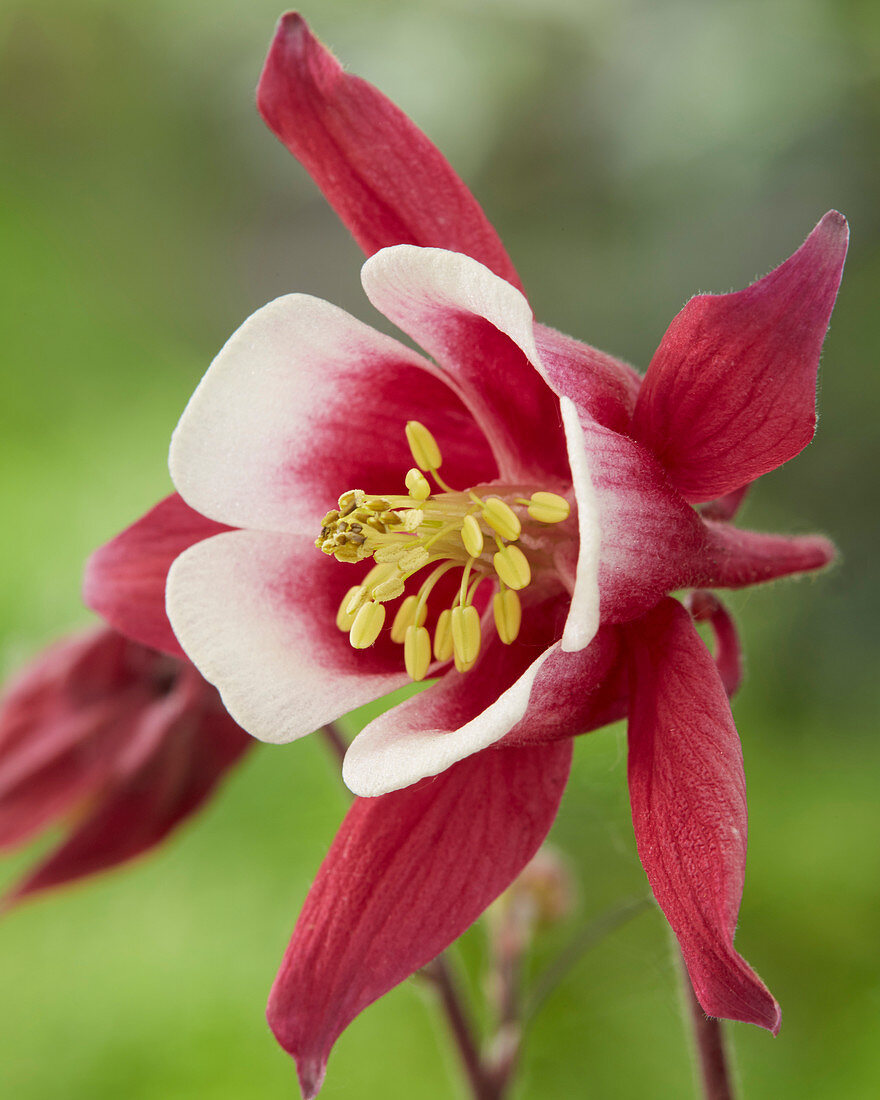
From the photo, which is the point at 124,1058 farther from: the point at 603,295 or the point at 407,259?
the point at 603,295

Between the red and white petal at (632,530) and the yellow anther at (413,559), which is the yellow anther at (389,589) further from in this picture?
the red and white petal at (632,530)

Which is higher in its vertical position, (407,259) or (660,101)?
(407,259)

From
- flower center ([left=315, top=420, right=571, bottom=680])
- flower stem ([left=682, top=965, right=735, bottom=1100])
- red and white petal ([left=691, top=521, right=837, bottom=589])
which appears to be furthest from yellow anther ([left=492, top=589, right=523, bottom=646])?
flower stem ([left=682, top=965, right=735, bottom=1100])

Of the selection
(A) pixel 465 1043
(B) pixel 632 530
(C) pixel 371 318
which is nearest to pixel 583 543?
(B) pixel 632 530

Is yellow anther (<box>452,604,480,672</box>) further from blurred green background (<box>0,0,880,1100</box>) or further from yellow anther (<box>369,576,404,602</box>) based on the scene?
blurred green background (<box>0,0,880,1100</box>)

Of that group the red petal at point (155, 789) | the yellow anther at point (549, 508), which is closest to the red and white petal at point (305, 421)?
the yellow anther at point (549, 508)

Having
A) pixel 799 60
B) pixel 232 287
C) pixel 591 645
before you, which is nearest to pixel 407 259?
pixel 591 645
